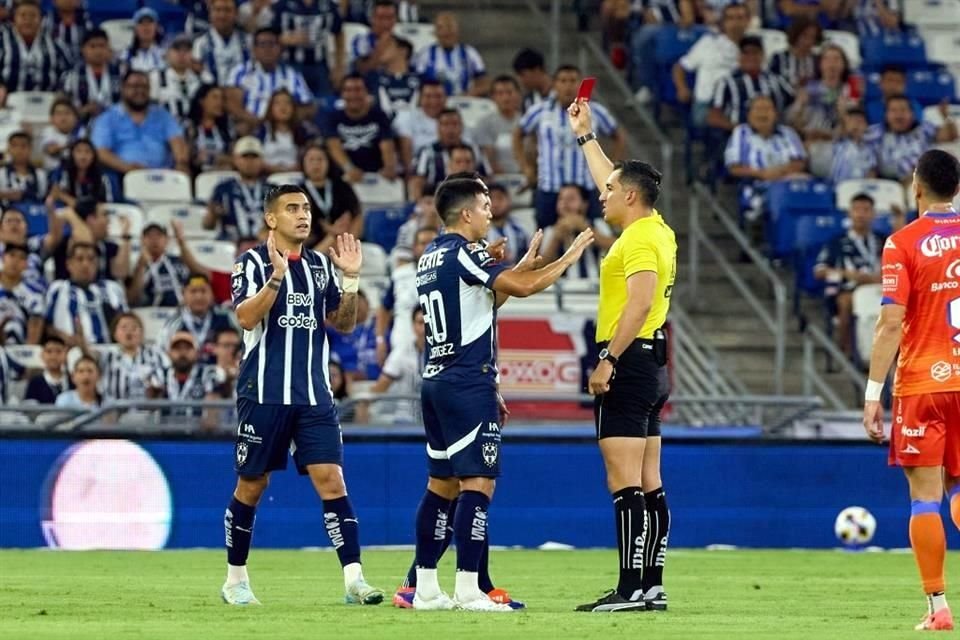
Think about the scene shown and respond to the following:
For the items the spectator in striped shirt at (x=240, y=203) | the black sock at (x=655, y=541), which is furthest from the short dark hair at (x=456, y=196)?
the spectator in striped shirt at (x=240, y=203)

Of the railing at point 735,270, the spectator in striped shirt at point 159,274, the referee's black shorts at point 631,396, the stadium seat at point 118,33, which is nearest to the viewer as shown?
the referee's black shorts at point 631,396

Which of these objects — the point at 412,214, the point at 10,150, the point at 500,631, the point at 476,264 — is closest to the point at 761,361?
the point at 412,214

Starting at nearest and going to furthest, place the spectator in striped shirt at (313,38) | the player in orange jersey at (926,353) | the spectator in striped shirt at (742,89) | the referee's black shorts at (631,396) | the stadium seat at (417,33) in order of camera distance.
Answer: the player in orange jersey at (926,353) < the referee's black shorts at (631,396) < the spectator in striped shirt at (313,38) < the spectator in striped shirt at (742,89) < the stadium seat at (417,33)

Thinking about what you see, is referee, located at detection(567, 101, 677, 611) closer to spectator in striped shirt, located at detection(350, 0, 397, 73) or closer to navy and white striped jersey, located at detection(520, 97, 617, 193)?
navy and white striped jersey, located at detection(520, 97, 617, 193)

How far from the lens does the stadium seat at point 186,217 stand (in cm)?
2088

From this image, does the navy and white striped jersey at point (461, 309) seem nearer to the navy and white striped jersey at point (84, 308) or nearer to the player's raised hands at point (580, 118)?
the player's raised hands at point (580, 118)

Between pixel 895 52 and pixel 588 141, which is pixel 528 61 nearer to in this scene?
pixel 895 52

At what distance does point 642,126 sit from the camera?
25.2 m

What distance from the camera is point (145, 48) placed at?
22531mm

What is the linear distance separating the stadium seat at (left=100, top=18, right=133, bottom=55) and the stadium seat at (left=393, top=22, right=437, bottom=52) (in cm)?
314

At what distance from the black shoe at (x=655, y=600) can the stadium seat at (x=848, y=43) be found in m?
15.5

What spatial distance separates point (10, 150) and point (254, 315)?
33.3 feet

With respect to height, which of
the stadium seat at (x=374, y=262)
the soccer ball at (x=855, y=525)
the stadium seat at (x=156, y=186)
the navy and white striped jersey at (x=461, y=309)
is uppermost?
the stadium seat at (x=156, y=186)

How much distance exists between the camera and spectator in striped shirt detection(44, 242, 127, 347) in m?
19.2
